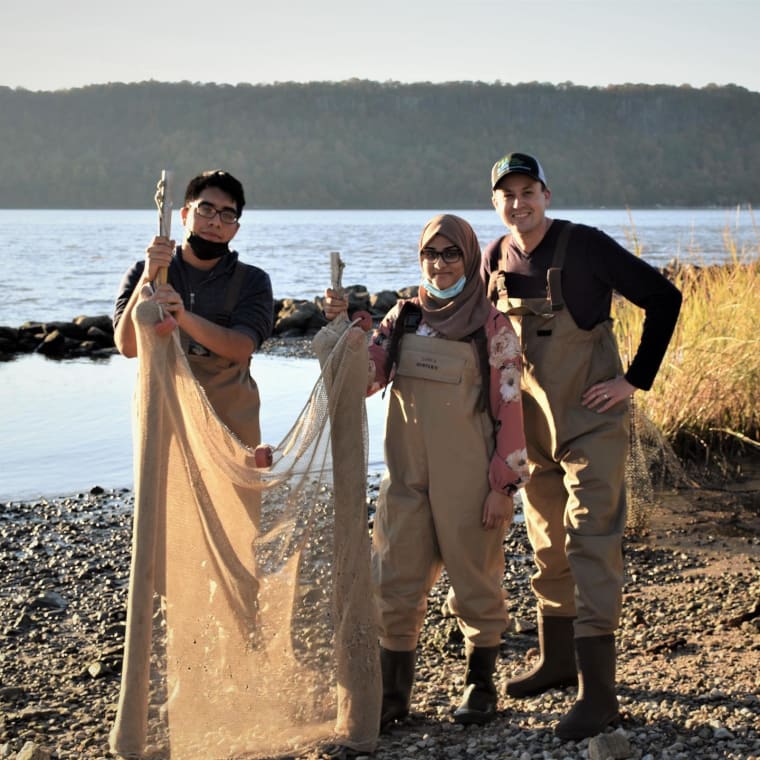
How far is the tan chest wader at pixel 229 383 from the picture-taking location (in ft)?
15.3

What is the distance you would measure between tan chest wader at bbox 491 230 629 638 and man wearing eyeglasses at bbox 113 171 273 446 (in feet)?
3.31

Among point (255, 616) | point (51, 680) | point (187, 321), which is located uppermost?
point (187, 321)

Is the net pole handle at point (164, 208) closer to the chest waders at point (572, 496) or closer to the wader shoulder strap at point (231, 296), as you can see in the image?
the wader shoulder strap at point (231, 296)

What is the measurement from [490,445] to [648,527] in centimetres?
369

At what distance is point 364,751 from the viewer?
4.29 metres

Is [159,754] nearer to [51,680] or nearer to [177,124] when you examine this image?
[51,680]

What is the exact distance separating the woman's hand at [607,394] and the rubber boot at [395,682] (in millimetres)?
1190

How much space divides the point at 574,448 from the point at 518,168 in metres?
1.10

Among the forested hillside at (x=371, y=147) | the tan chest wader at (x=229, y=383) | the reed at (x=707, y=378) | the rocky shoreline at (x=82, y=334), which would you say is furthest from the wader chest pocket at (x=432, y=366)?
the forested hillside at (x=371, y=147)

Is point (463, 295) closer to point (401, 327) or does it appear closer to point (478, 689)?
point (401, 327)

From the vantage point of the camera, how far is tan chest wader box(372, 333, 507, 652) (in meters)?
4.38

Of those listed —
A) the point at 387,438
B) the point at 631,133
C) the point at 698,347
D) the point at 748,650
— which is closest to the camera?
the point at 387,438

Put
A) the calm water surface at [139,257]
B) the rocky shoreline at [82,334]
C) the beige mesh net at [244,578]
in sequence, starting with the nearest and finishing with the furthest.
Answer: the beige mesh net at [244,578], the rocky shoreline at [82,334], the calm water surface at [139,257]

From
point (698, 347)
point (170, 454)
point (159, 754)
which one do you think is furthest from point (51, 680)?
point (698, 347)
